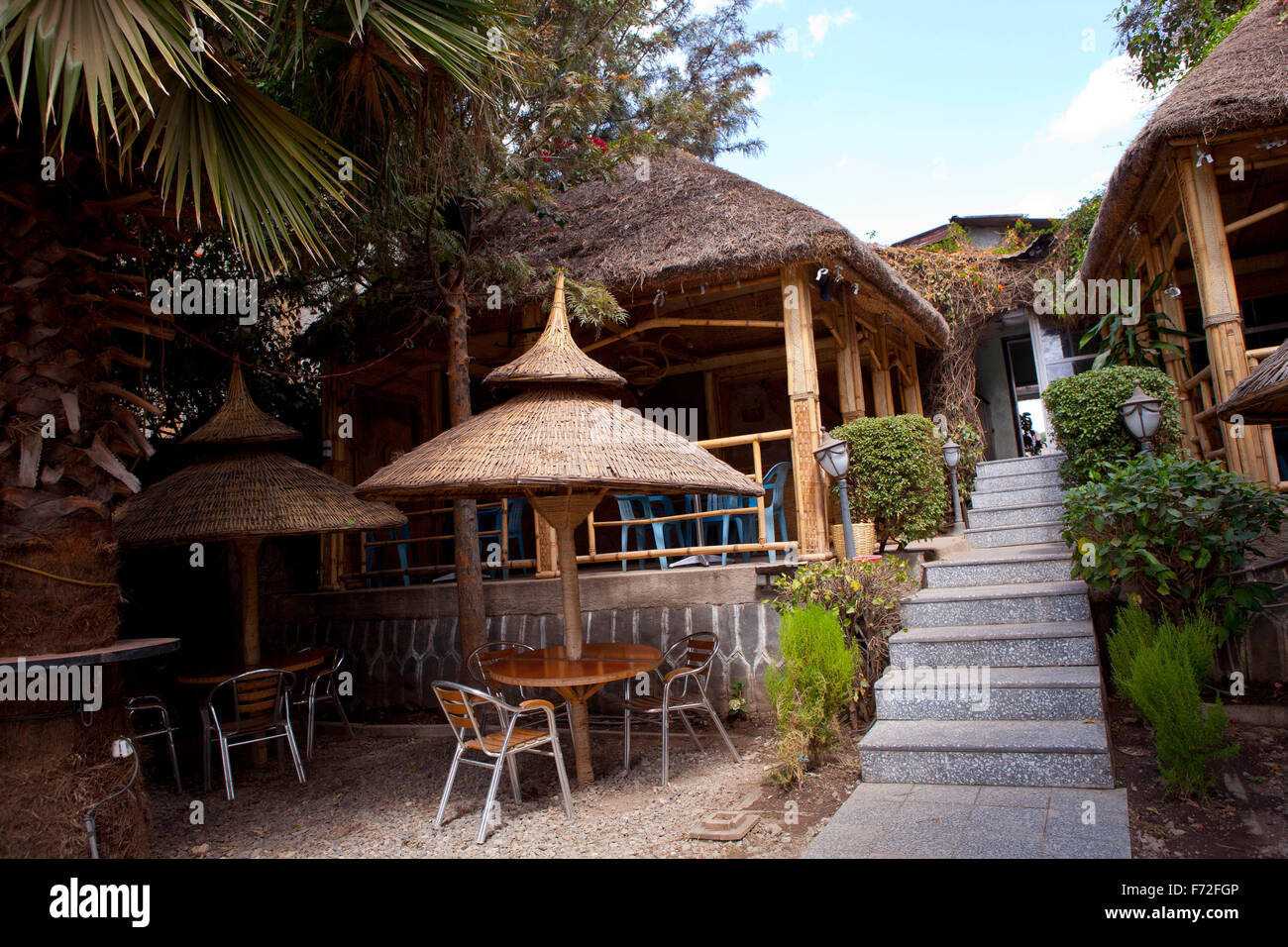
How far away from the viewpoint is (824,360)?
1061 centimetres

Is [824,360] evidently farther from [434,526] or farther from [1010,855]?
[1010,855]

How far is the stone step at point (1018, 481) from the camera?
7.95 metres

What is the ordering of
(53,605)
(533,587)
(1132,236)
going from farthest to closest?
(1132,236) < (533,587) < (53,605)

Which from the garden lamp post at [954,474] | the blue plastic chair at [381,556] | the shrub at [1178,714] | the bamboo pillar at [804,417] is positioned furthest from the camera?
the garden lamp post at [954,474]

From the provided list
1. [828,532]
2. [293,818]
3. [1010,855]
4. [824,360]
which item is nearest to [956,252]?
[824,360]

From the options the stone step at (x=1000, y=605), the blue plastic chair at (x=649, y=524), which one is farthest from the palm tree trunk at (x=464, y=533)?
the stone step at (x=1000, y=605)

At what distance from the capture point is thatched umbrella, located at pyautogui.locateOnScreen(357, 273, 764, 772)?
4.21m

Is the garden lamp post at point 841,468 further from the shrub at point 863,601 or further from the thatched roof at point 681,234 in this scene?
the thatched roof at point 681,234

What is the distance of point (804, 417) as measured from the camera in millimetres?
6441

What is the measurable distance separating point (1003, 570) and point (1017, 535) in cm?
146

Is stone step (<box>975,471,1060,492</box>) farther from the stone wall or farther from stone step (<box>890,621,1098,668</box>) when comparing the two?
the stone wall

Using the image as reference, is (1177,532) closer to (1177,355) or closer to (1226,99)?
(1226,99)

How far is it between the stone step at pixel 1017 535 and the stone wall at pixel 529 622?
2502 millimetres
